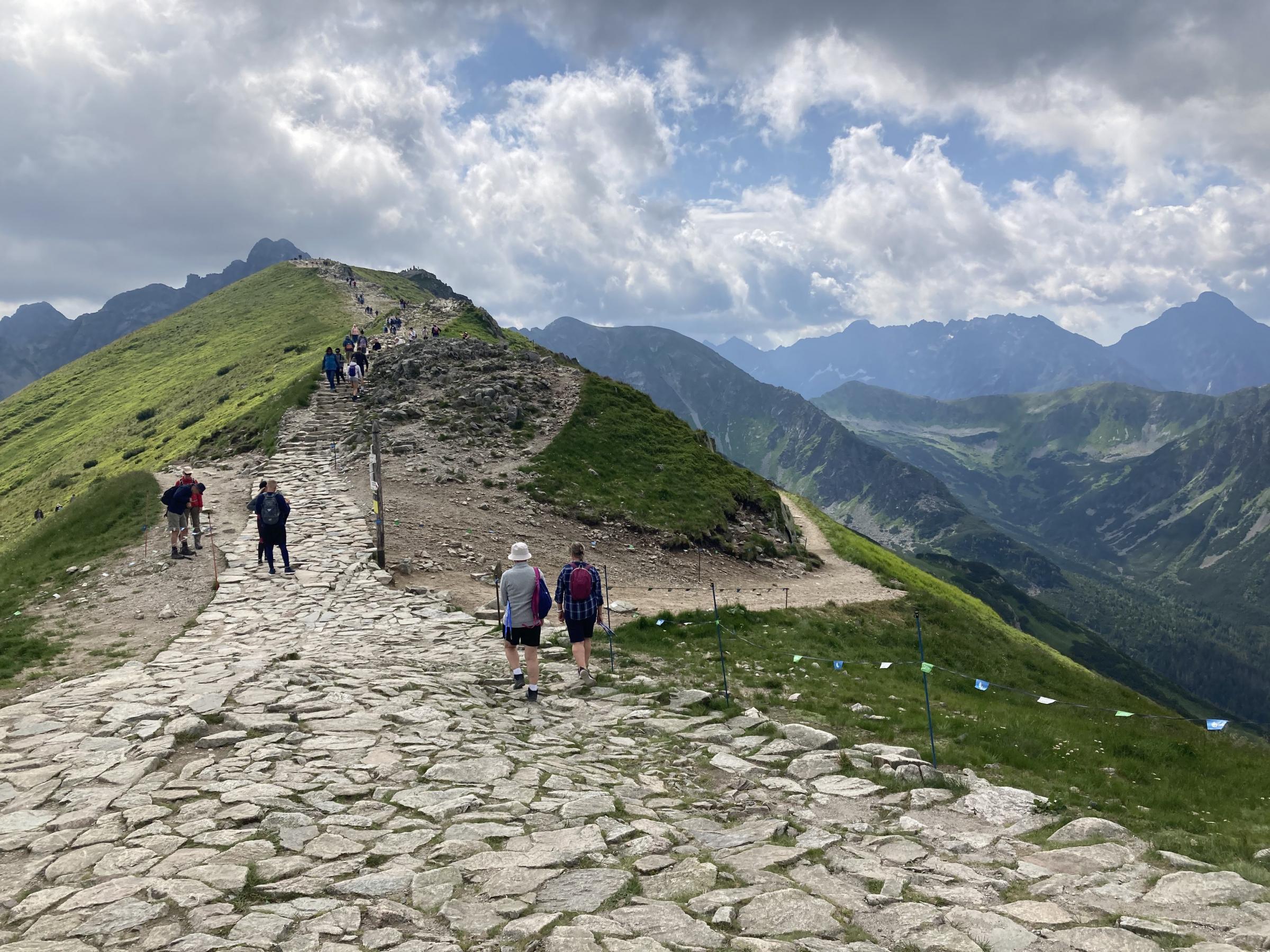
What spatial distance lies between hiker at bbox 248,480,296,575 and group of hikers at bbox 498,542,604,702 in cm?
1196

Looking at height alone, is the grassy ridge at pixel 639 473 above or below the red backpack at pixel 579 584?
above

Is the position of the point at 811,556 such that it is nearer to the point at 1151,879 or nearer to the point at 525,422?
the point at 525,422

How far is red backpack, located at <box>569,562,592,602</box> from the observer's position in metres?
15.9

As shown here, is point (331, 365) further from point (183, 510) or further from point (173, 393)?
point (173, 393)

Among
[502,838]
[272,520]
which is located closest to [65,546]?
[272,520]

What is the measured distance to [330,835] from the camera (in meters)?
8.12

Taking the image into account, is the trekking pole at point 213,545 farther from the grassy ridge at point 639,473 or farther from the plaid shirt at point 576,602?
the grassy ridge at point 639,473

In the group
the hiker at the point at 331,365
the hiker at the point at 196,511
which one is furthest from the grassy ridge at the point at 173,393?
the hiker at the point at 196,511

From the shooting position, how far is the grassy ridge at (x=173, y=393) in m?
50.5

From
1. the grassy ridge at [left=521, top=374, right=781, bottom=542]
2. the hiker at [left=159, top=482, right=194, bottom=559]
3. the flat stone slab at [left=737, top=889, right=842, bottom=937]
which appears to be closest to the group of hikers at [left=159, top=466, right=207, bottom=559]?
the hiker at [left=159, top=482, right=194, bottom=559]

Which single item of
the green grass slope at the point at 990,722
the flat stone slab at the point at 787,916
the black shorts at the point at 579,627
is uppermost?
the black shorts at the point at 579,627

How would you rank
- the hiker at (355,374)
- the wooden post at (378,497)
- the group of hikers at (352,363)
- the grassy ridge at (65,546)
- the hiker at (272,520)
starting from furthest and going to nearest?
the group of hikers at (352,363) < the hiker at (355,374) < the wooden post at (378,497) < the hiker at (272,520) < the grassy ridge at (65,546)

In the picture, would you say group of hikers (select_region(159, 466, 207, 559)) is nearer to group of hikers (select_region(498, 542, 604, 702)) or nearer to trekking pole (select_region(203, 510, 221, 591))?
trekking pole (select_region(203, 510, 221, 591))

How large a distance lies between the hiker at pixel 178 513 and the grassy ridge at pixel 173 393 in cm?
1429
